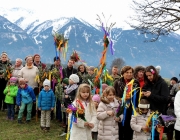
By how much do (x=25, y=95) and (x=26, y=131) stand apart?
1132 mm

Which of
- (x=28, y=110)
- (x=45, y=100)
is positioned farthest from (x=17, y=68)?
(x=45, y=100)

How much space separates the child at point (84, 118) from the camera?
4949 millimetres

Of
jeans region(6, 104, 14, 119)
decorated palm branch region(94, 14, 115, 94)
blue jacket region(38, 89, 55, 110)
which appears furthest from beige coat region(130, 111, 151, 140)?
jeans region(6, 104, 14, 119)

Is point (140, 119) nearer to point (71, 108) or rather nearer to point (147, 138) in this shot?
point (147, 138)

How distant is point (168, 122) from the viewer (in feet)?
17.2

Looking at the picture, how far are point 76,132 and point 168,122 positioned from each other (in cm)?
169

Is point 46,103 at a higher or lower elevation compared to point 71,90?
lower

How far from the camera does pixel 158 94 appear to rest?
16.3ft

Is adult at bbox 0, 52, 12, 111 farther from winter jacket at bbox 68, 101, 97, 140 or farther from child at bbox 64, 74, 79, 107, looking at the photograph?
winter jacket at bbox 68, 101, 97, 140

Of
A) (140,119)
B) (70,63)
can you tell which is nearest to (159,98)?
(140,119)

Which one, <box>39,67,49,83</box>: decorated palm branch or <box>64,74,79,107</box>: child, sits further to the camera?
<box>39,67,49,83</box>: decorated palm branch

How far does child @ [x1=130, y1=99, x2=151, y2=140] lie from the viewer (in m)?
4.93

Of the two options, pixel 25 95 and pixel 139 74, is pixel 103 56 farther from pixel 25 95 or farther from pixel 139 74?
pixel 25 95

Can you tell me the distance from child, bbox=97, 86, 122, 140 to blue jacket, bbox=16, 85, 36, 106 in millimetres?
3843
